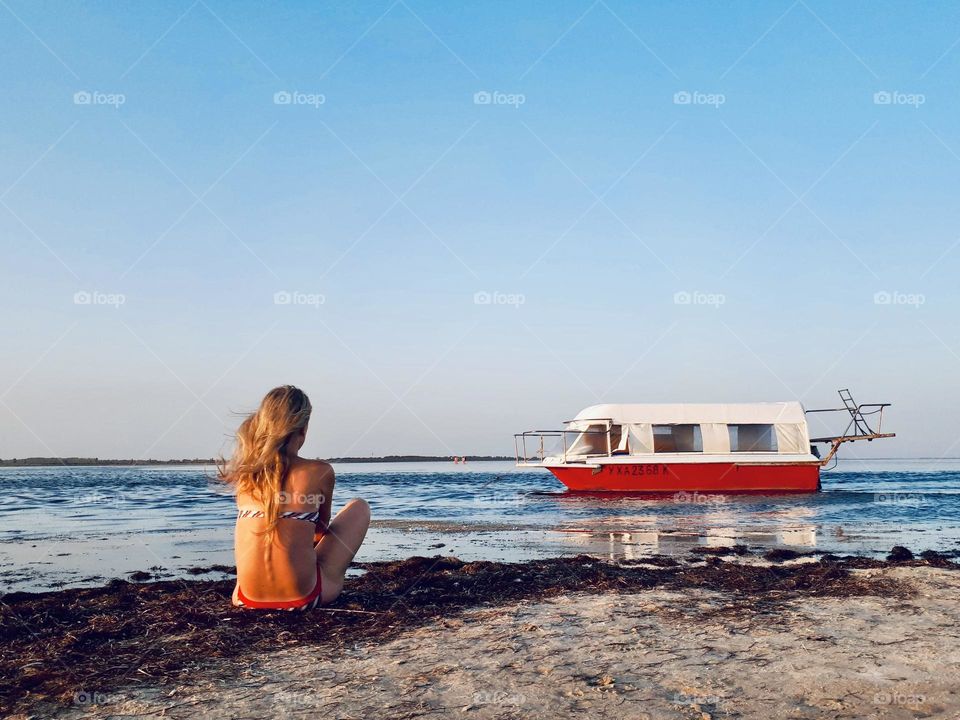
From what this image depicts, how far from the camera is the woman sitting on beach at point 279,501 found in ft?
16.4

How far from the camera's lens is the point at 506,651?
489 centimetres

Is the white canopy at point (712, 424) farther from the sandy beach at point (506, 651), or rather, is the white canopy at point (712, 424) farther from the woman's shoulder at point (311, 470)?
the woman's shoulder at point (311, 470)

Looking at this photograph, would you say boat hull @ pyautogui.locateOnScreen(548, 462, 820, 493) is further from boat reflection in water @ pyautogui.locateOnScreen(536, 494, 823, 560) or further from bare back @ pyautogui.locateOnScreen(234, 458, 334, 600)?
bare back @ pyautogui.locateOnScreen(234, 458, 334, 600)

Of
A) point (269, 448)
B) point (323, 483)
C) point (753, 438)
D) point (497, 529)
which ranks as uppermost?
point (269, 448)

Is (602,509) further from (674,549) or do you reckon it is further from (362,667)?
(362,667)

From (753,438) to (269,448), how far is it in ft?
84.1

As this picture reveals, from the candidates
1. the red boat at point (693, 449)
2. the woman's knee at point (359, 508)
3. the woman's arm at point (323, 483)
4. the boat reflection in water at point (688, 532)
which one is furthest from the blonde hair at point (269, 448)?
the red boat at point (693, 449)

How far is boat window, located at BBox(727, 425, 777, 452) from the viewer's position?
27375mm

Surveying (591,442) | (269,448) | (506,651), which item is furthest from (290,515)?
(591,442)

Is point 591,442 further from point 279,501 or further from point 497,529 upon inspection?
point 279,501

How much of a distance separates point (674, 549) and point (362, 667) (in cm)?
814

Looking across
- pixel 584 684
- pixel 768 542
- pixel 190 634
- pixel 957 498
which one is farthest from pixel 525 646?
pixel 957 498

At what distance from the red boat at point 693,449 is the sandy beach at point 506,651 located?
18.8 meters

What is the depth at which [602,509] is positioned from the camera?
21953 mm
